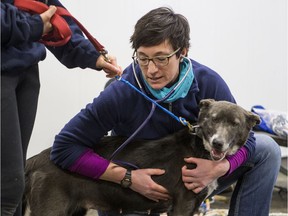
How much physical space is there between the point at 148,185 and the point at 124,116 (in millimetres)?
335

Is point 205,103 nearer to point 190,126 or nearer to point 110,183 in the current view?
point 190,126

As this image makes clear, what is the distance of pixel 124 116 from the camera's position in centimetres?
184

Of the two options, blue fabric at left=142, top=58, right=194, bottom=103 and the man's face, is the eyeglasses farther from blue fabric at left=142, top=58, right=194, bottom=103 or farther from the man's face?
blue fabric at left=142, top=58, right=194, bottom=103

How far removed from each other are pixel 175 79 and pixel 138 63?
0.19 metres

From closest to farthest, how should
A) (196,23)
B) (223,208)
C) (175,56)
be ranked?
(175,56)
(223,208)
(196,23)

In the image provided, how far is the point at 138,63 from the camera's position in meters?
1.83

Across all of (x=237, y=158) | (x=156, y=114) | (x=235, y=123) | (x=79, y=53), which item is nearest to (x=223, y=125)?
(x=235, y=123)

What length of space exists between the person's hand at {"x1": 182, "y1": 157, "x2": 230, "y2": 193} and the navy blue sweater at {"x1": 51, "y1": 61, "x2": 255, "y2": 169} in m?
0.19

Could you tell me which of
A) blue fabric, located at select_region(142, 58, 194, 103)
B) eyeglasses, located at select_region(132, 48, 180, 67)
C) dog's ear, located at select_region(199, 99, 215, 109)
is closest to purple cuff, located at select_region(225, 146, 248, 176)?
dog's ear, located at select_region(199, 99, 215, 109)

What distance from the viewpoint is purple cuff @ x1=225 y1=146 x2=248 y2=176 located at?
1.83 meters

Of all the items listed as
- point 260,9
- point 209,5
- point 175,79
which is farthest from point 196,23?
point 175,79

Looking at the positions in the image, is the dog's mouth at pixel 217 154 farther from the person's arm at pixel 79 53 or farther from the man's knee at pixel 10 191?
the man's knee at pixel 10 191

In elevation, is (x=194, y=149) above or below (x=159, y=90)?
below

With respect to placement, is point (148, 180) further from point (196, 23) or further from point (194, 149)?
point (196, 23)
